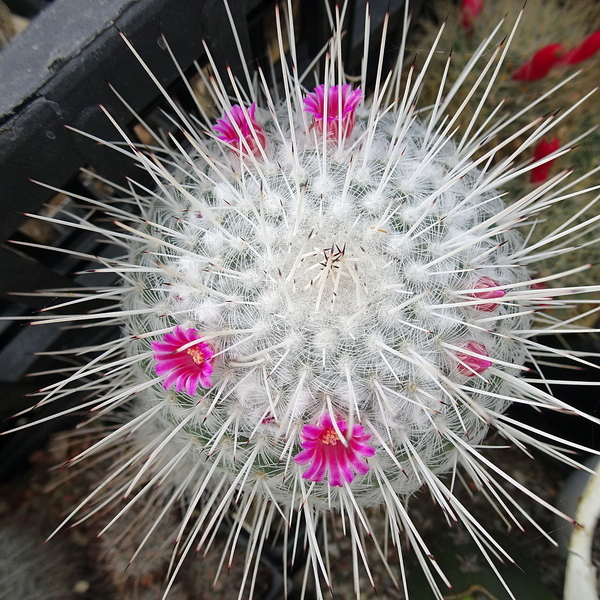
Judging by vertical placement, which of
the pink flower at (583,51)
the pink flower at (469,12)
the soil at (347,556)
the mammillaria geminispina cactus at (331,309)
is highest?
the pink flower at (469,12)

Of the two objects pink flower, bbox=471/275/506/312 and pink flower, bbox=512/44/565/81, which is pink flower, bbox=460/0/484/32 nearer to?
pink flower, bbox=512/44/565/81

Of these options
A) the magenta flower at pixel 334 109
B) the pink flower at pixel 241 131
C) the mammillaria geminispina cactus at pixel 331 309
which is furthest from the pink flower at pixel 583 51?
the pink flower at pixel 241 131

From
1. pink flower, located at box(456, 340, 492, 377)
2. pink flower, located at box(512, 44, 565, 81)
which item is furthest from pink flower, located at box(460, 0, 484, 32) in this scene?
pink flower, located at box(456, 340, 492, 377)

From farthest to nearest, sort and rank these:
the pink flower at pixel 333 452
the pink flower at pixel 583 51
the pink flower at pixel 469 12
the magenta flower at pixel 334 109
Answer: the pink flower at pixel 469 12
the pink flower at pixel 583 51
the magenta flower at pixel 334 109
the pink flower at pixel 333 452

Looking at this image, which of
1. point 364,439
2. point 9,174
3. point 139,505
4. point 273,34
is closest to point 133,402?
point 139,505

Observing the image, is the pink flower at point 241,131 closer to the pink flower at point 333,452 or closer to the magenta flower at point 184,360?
the magenta flower at point 184,360

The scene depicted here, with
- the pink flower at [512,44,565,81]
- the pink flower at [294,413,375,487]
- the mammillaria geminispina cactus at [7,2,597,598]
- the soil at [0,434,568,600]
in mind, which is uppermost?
the pink flower at [512,44,565,81]
